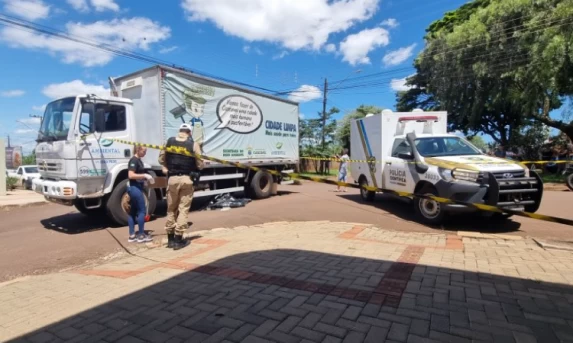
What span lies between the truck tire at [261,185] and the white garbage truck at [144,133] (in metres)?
0.03

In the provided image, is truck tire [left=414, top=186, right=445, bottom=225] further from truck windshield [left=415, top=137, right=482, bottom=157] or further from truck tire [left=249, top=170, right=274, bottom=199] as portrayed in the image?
truck tire [left=249, top=170, right=274, bottom=199]

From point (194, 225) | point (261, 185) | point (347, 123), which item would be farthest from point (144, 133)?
point (347, 123)

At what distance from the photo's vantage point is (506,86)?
59.4 ft

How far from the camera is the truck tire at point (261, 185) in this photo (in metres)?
11.5

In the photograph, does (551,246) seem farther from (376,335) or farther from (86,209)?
(86,209)

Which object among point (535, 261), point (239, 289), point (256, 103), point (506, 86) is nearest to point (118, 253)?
point (239, 289)

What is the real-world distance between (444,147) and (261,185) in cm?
612

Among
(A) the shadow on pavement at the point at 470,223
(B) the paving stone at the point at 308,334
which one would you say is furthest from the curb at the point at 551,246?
(B) the paving stone at the point at 308,334

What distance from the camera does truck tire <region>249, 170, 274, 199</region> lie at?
11453 mm

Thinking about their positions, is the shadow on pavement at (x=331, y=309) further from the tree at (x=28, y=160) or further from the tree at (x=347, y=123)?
the tree at (x=28, y=160)

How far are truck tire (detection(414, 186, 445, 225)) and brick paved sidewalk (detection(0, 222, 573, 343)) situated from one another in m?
1.53

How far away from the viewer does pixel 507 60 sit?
17281 millimetres

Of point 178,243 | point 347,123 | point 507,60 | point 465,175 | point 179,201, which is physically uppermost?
point 507,60

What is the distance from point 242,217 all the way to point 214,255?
11.1 feet
